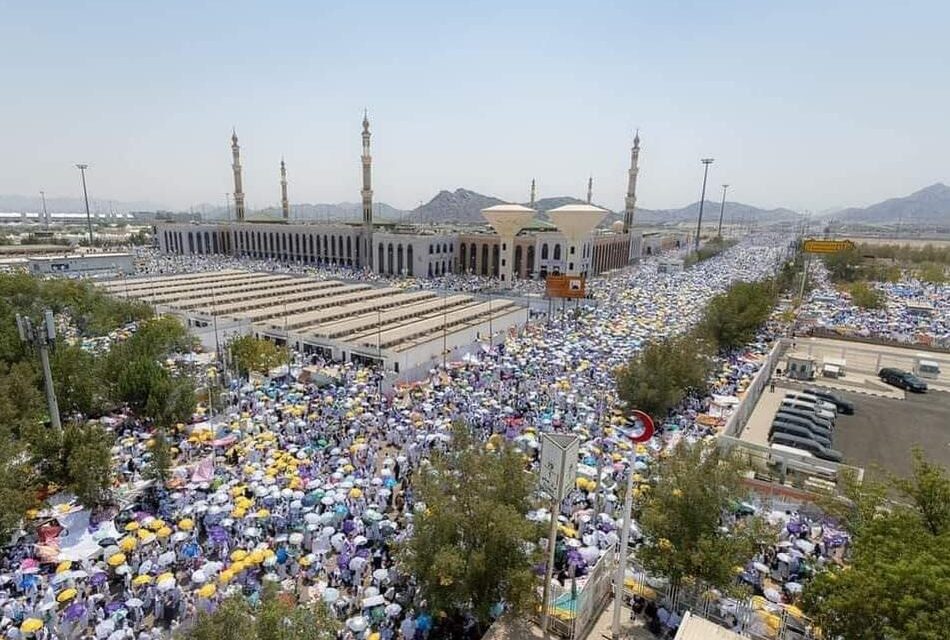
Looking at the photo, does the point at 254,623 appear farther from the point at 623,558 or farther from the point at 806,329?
the point at 806,329

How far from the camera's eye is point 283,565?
12.9 metres

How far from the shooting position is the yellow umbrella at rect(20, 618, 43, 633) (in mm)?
9922

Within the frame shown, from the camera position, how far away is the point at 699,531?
10594mm

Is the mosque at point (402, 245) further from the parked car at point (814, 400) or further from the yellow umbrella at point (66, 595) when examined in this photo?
the yellow umbrella at point (66, 595)

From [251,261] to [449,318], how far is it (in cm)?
5503

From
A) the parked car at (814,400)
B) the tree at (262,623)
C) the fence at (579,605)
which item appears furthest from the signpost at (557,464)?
the parked car at (814,400)

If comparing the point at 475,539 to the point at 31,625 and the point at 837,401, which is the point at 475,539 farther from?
the point at 837,401

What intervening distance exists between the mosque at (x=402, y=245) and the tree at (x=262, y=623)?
51092 mm

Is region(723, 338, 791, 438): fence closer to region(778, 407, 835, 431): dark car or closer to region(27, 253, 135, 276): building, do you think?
region(778, 407, 835, 431): dark car

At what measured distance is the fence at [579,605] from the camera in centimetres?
1038

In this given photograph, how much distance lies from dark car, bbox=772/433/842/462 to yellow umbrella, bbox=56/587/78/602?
23.4 m

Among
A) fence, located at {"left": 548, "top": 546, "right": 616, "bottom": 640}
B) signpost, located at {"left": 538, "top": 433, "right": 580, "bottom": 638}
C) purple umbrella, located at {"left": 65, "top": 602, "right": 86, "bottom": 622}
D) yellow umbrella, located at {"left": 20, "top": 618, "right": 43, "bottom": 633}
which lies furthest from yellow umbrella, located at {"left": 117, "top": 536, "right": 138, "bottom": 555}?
signpost, located at {"left": 538, "top": 433, "right": 580, "bottom": 638}

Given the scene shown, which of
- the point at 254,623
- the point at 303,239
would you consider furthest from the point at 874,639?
the point at 303,239

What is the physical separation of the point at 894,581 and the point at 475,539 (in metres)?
6.94
